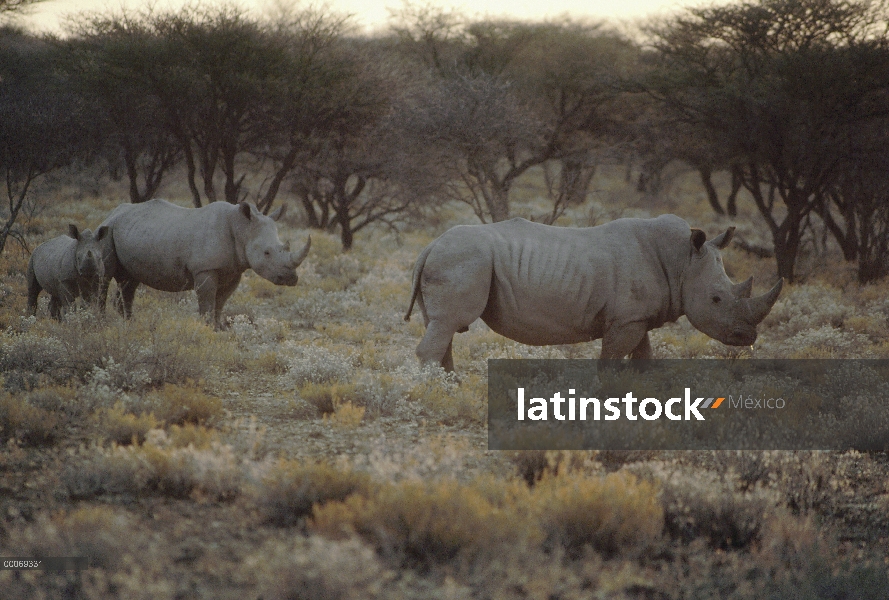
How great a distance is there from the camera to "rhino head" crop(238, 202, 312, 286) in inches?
328

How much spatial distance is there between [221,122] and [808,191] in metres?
11.0

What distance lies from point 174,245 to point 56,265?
1.23 metres

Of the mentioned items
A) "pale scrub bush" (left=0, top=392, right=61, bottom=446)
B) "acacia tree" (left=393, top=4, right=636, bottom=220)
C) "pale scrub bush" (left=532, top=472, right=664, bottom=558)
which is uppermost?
"acacia tree" (left=393, top=4, right=636, bottom=220)

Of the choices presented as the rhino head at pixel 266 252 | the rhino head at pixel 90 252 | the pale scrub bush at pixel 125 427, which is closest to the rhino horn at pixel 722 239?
the rhino head at pixel 266 252

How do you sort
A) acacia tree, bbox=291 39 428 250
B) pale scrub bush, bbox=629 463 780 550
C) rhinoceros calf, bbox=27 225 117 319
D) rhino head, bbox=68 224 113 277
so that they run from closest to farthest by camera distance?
pale scrub bush, bbox=629 463 780 550, rhino head, bbox=68 224 113 277, rhinoceros calf, bbox=27 225 117 319, acacia tree, bbox=291 39 428 250

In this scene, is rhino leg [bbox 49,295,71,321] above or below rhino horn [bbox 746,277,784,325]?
below

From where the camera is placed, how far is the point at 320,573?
2.97 meters

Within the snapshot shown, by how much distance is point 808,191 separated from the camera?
571 inches

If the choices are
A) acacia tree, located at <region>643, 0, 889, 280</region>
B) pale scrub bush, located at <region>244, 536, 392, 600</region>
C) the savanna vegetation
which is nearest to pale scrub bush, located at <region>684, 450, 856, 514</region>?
the savanna vegetation

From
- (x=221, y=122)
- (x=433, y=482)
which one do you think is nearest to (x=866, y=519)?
(x=433, y=482)

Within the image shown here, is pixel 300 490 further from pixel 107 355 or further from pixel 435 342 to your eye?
pixel 107 355

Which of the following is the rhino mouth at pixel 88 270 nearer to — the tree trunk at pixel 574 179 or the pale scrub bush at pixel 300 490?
the pale scrub bush at pixel 300 490
